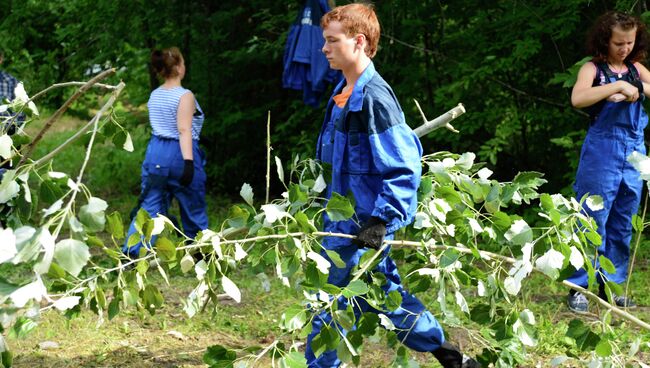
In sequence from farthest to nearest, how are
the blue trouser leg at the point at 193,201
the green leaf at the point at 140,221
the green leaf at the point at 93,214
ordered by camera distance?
the blue trouser leg at the point at 193,201, the green leaf at the point at 140,221, the green leaf at the point at 93,214

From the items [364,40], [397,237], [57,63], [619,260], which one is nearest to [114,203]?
[57,63]

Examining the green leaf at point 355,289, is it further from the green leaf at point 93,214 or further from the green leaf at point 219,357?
the green leaf at point 93,214

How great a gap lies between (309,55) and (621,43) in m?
2.82

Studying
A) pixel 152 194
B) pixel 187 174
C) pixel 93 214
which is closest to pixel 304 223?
pixel 93 214

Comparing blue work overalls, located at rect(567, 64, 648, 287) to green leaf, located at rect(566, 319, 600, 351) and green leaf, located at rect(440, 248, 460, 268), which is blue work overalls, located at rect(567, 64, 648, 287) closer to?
green leaf, located at rect(566, 319, 600, 351)

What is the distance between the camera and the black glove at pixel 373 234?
3473 millimetres

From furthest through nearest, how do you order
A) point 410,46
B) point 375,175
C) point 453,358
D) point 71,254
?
point 410,46 < point 453,358 < point 375,175 < point 71,254

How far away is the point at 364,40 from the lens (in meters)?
3.82

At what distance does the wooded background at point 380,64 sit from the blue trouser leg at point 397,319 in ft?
10.6

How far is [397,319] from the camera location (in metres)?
3.97

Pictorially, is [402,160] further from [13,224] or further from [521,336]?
[13,224]

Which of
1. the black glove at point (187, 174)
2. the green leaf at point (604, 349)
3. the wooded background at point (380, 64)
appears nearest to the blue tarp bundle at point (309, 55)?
the wooded background at point (380, 64)

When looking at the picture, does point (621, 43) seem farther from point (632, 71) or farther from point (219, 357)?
point (219, 357)

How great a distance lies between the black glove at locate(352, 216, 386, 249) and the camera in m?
3.47
